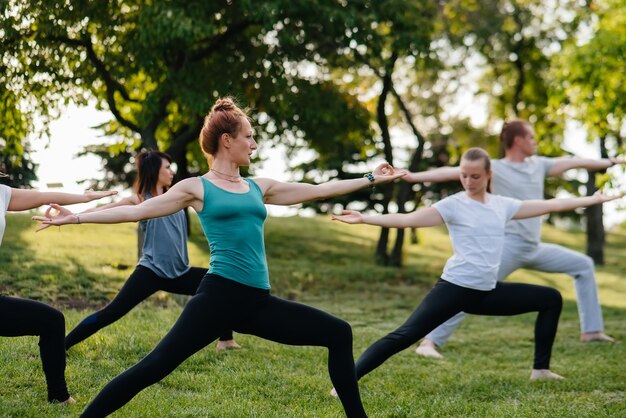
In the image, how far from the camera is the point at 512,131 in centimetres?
928

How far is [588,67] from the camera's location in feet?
67.2

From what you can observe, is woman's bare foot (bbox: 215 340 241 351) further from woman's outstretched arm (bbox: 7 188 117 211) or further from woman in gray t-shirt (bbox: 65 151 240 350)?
woman's outstretched arm (bbox: 7 188 117 211)

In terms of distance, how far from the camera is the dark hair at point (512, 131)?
9227 mm

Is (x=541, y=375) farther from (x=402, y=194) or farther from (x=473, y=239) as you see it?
(x=402, y=194)

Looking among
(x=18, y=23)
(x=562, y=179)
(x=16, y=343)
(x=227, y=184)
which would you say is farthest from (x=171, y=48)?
(x=562, y=179)

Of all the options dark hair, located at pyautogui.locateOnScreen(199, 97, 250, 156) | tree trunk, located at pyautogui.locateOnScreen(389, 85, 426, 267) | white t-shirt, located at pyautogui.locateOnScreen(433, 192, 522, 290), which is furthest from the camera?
tree trunk, located at pyautogui.locateOnScreen(389, 85, 426, 267)

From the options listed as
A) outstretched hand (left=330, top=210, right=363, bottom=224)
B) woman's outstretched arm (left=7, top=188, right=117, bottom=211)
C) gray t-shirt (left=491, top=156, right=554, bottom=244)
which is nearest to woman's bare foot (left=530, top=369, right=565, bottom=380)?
gray t-shirt (left=491, top=156, right=554, bottom=244)

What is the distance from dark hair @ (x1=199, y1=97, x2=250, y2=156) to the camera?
5141 millimetres

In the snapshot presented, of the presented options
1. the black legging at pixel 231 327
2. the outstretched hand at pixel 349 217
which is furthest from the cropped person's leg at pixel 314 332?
the outstretched hand at pixel 349 217

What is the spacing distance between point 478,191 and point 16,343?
471cm

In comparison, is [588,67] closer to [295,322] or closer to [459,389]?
[459,389]

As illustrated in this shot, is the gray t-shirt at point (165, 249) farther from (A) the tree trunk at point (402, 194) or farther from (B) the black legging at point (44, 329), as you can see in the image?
(A) the tree trunk at point (402, 194)

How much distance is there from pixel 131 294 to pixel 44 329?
175 cm

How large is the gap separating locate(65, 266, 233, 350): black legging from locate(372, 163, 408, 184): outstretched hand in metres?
2.35
